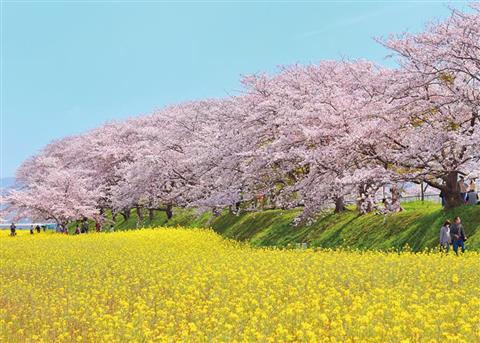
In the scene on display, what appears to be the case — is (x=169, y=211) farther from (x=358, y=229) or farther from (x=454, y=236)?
(x=454, y=236)

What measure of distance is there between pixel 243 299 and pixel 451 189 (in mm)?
18898

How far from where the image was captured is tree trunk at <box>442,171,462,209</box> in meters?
30.2

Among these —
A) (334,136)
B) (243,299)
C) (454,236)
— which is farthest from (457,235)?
(243,299)

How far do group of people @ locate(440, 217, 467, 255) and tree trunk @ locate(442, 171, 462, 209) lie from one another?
16.0 feet

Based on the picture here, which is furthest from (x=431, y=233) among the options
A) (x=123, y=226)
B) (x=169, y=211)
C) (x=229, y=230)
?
(x=123, y=226)

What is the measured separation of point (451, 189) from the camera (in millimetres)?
30453

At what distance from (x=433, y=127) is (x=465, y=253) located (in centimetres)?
777

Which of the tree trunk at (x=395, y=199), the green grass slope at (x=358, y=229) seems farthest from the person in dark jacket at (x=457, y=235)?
the tree trunk at (x=395, y=199)

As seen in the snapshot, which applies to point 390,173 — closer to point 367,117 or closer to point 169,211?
point 367,117

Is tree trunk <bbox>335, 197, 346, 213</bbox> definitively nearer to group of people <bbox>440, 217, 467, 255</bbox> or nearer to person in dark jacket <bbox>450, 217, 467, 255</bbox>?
group of people <bbox>440, 217, 467, 255</bbox>

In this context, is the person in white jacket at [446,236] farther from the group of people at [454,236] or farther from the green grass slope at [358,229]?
the green grass slope at [358,229]

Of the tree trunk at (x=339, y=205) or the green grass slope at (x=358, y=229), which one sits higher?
the tree trunk at (x=339, y=205)

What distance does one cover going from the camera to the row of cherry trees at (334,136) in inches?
1112

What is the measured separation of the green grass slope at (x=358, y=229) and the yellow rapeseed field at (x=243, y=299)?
17.4ft
